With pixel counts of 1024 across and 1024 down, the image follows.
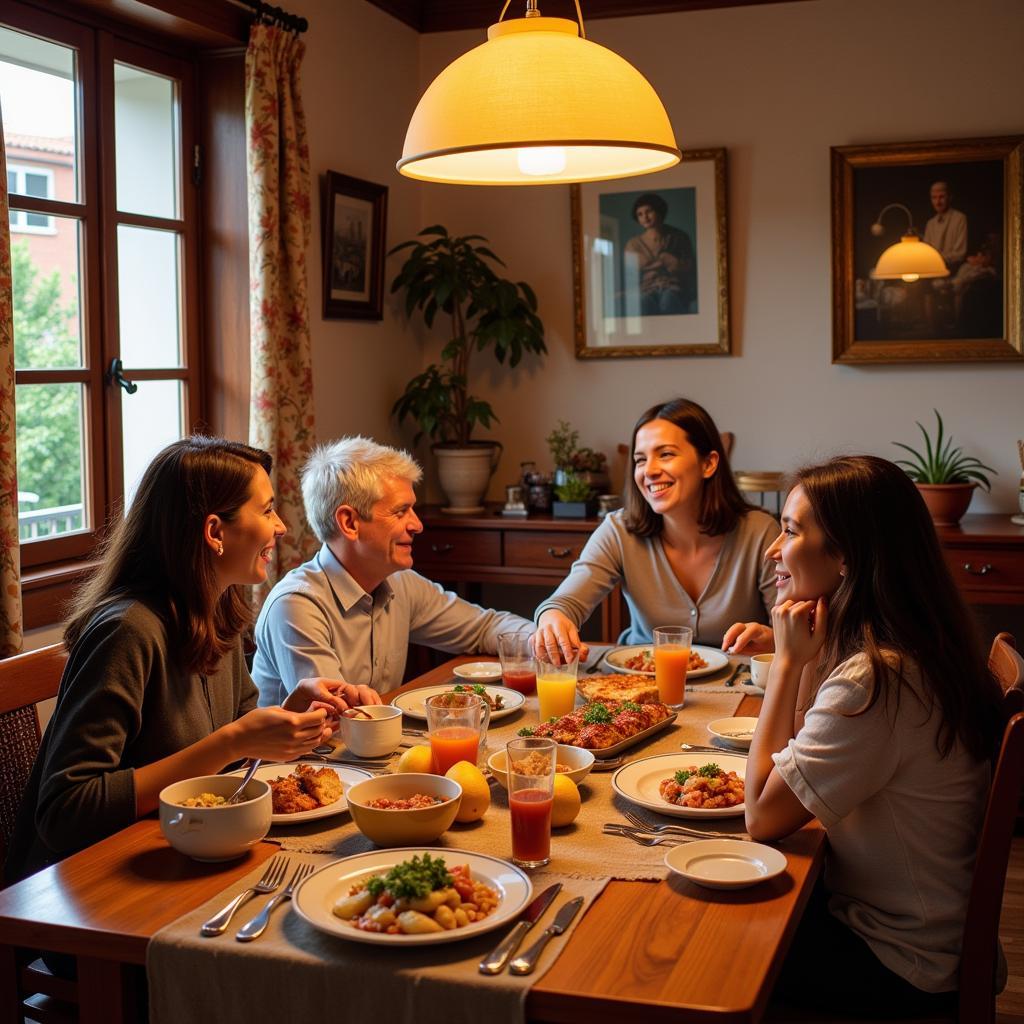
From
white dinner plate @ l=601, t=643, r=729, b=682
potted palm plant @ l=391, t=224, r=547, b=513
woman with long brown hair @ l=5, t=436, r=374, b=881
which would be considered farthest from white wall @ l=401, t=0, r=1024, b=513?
woman with long brown hair @ l=5, t=436, r=374, b=881

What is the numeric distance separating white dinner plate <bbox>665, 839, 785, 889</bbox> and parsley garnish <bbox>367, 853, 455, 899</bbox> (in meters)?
0.29

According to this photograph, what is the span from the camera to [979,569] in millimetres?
3803

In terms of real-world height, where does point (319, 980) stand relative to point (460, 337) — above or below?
below

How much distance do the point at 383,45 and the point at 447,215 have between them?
0.69m

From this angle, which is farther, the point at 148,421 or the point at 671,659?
the point at 148,421

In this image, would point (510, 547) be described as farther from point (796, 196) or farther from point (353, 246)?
point (796, 196)

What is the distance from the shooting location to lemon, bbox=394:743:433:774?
70.5 inches

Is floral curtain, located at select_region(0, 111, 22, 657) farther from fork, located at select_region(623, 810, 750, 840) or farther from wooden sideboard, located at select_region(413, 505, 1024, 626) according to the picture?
wooden sideboard, located at select_region(413, 505, 1024, 626)

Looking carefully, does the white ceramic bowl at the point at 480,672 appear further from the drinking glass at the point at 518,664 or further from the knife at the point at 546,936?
the knife at the point at 546,936

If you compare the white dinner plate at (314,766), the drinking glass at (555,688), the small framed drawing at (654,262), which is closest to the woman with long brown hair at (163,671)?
the white dinner plate at (314,766)

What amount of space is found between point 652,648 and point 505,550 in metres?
1.80

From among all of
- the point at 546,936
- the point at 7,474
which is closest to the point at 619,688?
the point at 546,936

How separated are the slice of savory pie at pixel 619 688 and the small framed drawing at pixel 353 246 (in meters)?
2.20

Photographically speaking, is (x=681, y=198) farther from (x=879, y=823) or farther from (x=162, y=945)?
(x=162, y=945)
